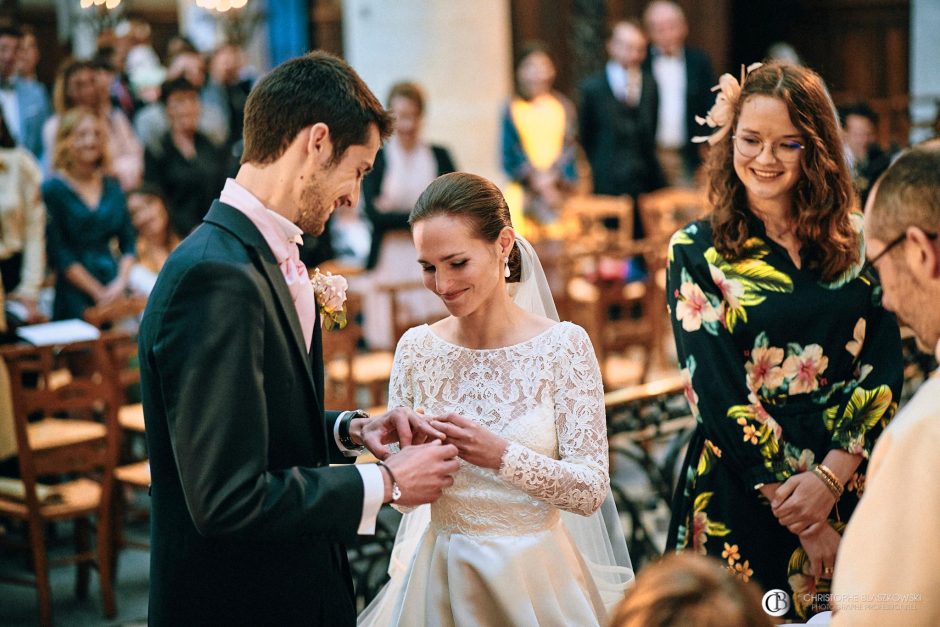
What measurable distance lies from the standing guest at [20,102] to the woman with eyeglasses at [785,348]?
6293 mm

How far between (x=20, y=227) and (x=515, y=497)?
4.58 meters

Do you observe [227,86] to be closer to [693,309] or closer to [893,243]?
[693,309]

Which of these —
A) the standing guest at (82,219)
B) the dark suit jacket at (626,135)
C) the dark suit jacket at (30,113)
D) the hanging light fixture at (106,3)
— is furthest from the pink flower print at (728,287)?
the hanging light fixture at (106,3)

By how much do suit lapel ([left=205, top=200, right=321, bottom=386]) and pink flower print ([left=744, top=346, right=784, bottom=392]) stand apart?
1095 mm

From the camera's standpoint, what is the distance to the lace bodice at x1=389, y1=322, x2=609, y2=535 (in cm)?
247

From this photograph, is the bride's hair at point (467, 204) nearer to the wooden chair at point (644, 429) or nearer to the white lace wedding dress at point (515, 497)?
the white lace wedding dress at point (515, 497)

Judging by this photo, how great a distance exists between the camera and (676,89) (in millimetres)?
8844

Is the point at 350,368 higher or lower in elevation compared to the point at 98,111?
lower

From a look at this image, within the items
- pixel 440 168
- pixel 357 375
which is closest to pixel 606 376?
pixel 357 375

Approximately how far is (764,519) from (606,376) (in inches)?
132

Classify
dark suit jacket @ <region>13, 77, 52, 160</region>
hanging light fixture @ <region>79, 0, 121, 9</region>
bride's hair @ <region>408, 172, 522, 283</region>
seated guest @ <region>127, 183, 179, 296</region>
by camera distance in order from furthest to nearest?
1. hanging light fixture @ <region>79, 0, 121, 9</region>
2. dark suit jacket @ <region>13, 77, 52, 160</region>
3. seated guest @ <region>127, 183, 179, 296</region>
4. bride's hair @ <region>408, 172, 522, 283</region>

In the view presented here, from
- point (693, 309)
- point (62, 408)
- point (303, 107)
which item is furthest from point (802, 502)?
point (62, 408)

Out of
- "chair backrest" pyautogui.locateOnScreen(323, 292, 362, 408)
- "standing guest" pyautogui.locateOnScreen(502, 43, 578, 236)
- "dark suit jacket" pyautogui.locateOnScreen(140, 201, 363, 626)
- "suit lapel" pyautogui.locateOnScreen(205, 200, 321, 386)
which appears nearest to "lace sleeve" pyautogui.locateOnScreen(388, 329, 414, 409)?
"dark suit jacket" pyautogui.locateOnScreen(140, 201, 363, 626)

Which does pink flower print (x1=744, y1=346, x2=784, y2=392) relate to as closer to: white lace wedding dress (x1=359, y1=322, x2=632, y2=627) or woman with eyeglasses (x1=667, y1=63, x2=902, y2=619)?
woman with eyeglasses (x1=667, y1=63, x2=902, y2=619)
